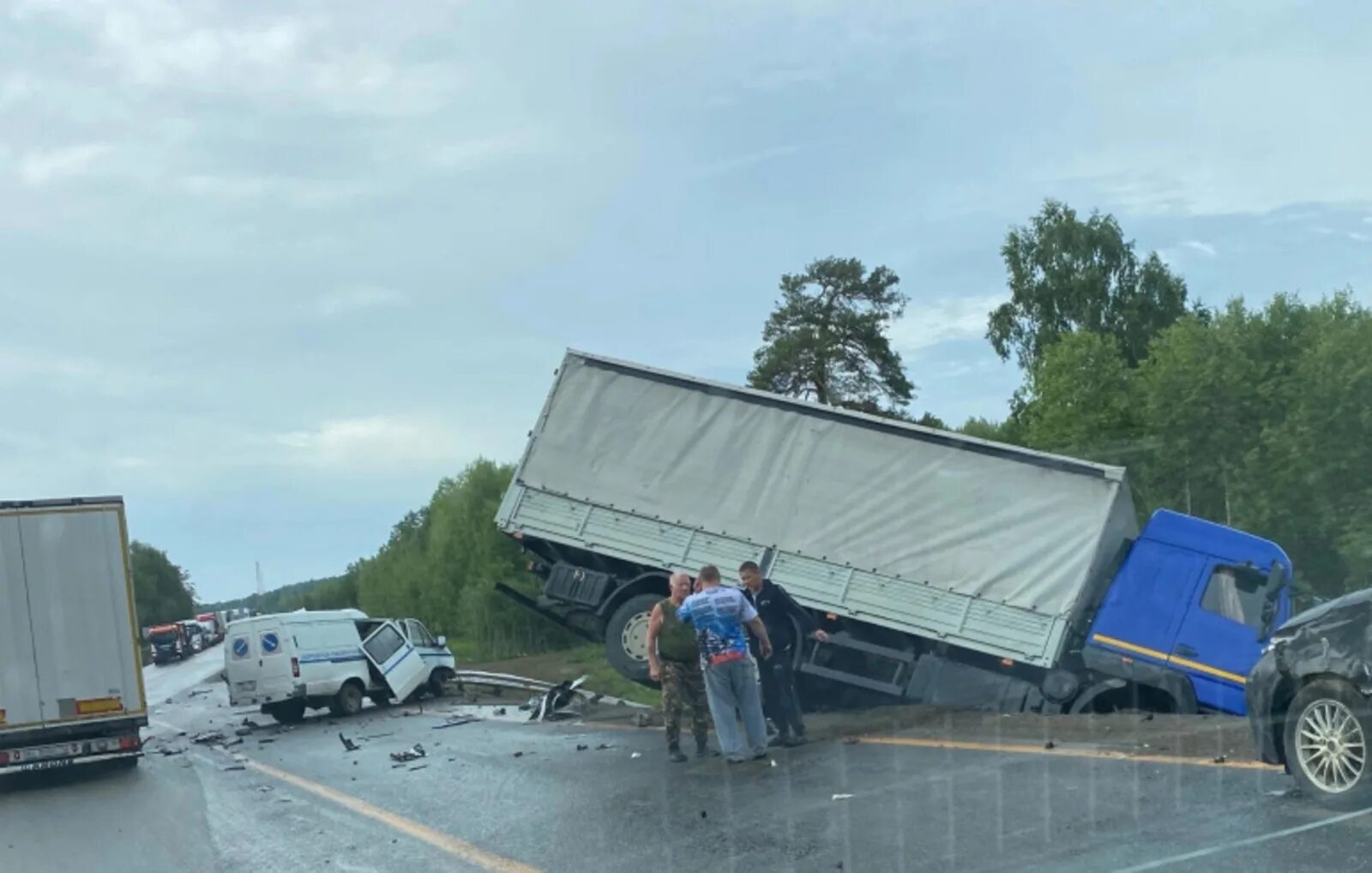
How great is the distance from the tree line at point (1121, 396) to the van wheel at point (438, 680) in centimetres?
782

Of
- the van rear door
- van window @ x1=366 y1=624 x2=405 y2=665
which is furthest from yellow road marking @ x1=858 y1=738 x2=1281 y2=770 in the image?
van window @ x1=366 y1=624 x2=405 y2=665

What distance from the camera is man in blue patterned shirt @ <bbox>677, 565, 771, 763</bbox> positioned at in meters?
11.6

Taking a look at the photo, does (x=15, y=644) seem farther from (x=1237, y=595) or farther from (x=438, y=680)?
(x=1237, y=595)

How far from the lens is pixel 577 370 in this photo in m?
18.0

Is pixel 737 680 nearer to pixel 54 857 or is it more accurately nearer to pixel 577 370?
pixel 54 857

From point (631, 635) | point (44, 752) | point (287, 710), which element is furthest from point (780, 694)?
point (287, 710)

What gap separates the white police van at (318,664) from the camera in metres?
24.4

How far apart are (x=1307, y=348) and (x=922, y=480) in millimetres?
26051

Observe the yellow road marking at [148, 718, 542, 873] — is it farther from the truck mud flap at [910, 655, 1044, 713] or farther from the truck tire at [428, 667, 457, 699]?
the truck tire at [428, 667, 457, 699]

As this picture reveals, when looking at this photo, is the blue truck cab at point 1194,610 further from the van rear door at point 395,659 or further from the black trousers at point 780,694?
the van rear door at point 395,659

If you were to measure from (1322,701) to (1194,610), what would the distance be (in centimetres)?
759

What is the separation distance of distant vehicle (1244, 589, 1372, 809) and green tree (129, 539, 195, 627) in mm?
141255

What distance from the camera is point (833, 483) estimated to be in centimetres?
1670

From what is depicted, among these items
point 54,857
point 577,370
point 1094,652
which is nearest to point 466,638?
point 577,370
